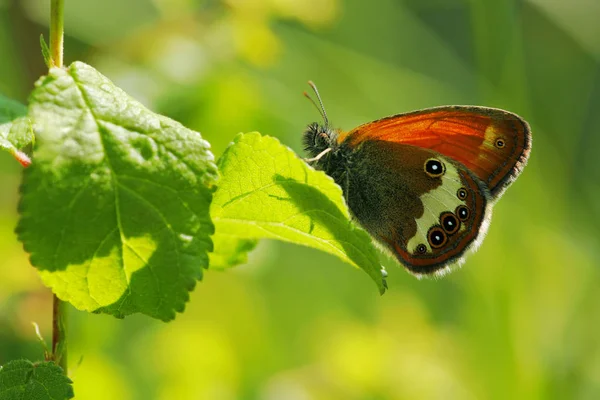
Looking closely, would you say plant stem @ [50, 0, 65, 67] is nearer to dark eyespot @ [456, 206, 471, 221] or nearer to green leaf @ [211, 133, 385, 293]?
green leaf @ [211, 133, 385, 293]

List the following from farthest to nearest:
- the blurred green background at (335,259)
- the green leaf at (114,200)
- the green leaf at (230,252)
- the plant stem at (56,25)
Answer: the blurred green background at (335,259) < the green leaf at (230,252) < the plant stem at (56,25) < the green leaf at (114,200)

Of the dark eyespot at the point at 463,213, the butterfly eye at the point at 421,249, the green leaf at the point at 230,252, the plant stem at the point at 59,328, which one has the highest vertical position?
the dark eyespot at the point at 463,213

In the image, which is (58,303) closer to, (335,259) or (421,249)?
(421,249)

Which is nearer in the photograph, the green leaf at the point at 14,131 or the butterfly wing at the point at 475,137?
the green leaf at the point at 14,131

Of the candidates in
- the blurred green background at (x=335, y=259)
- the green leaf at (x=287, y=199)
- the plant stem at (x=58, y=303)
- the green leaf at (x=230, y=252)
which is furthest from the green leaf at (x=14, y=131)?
the blurred green background at (x=335, y=259)

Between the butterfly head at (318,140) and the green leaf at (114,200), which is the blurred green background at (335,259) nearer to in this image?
the butterfly head at (318,140)

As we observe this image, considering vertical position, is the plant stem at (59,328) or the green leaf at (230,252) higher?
the green leaf at (230,252)

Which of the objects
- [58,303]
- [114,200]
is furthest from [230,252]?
[114,200]

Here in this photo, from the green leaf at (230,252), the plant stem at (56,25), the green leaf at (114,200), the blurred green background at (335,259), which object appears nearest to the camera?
the green leaf at (114,200)
